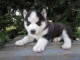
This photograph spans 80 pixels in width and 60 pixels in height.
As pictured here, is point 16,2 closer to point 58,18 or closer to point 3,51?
A: point 58,18

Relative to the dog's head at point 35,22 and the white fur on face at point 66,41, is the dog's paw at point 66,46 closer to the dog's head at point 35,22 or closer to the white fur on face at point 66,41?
the white fur on face at point 66,41

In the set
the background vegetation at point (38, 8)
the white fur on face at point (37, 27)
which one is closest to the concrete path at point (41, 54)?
the white fur on face at point (37, 27)

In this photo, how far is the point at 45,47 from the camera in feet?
11.8

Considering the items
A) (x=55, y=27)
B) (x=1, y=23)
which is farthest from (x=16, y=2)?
(x=55, y=27)

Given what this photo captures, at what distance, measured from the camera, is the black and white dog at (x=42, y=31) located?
135 inches

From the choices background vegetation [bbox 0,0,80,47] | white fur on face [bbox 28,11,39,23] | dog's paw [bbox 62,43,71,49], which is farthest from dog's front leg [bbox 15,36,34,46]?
background vegetation [bbox 0,0,80,47]

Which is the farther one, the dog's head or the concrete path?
the dog's head

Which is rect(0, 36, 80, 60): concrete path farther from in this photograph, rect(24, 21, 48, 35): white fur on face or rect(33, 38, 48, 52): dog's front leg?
rect(24, 21, 48, 35): white fur on face

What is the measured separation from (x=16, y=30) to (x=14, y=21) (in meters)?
0.21

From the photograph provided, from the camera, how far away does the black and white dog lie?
135 inches

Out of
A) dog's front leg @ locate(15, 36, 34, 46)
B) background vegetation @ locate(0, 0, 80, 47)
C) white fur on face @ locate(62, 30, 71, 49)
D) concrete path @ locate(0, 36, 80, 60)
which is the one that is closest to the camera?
concrete path @ locate(0, 36, 80, 60)

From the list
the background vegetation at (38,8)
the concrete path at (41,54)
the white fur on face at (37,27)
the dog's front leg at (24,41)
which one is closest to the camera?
the concrete path at (41,54)

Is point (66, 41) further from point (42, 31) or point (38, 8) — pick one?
point (38, 8)

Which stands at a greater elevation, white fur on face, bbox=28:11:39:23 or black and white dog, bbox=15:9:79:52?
white fur on face, bbox=28:11:39:23
